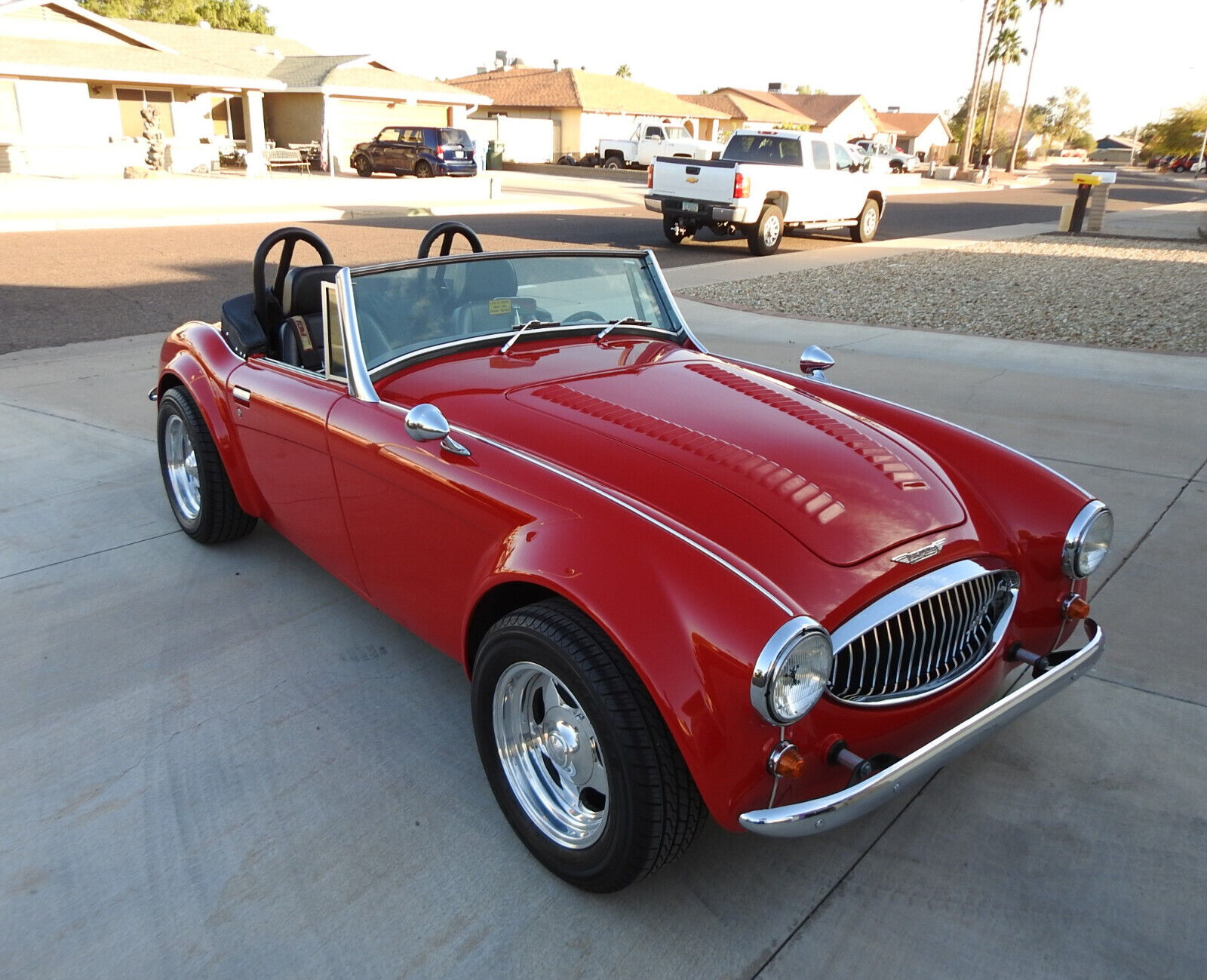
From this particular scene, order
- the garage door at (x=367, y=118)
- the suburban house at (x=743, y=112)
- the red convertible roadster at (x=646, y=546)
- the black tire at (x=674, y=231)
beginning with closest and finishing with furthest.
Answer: the red convertible roadster at (x=646, y=546) → the black tire at (x=674, y=231) → the garage door at (x=367, y=118) → the suburban house at (x=743, y=112)

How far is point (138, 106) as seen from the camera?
34.5 metres

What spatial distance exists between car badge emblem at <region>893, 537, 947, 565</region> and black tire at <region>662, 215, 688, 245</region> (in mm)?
15328

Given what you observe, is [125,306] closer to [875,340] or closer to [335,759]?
[875,340]

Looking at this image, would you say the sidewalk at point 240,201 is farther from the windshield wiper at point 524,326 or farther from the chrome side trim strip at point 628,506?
the chrome side trim strip at point 628,506

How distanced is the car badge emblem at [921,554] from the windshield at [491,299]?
173 cm

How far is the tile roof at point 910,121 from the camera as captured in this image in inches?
3679

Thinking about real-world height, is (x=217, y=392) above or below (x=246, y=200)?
above

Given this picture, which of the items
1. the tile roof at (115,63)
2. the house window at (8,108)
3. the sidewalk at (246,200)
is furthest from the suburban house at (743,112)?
the house window at (8,108)

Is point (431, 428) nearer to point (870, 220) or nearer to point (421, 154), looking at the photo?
point (870, 220)

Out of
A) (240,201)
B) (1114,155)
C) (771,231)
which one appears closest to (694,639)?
(771,231)

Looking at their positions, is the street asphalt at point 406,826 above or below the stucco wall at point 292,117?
below

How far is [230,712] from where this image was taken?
324cm

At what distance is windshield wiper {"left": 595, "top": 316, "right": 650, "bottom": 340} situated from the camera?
383 cm

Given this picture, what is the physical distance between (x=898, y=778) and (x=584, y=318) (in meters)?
2.25
